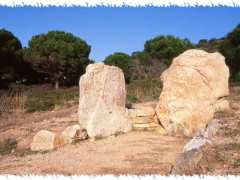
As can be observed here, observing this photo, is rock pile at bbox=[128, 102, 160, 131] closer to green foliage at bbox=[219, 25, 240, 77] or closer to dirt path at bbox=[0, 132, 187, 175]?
dirt path at bbox=[0, 132, 187, 175]

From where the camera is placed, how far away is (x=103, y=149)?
10.2m

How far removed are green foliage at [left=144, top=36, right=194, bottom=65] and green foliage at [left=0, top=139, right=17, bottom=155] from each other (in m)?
24.8

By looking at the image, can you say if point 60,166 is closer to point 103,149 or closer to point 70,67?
point 103,149

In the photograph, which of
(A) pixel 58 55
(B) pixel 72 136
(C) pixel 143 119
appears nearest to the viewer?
(B) pixel 72 136

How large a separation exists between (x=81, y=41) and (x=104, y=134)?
2670 centimetres

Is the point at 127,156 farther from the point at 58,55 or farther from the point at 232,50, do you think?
the point at 58,55

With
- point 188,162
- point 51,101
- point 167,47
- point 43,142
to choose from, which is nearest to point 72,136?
point 43,142

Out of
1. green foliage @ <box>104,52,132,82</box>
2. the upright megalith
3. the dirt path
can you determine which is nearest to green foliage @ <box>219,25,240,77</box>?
green foliage @ <box>104,52,132,82</box>

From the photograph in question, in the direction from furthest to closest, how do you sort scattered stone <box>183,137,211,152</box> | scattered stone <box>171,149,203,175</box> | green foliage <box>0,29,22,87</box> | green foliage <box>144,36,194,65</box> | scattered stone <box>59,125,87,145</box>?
green foliage <box>144,36,194,65</box> < green foliage <box>0,29,22,87</box> < scattered stone <box>59,125,87,145</box> < scattered stone <box>183,137,211,152</box> < scattered stone <box>171,149,203,175</box>

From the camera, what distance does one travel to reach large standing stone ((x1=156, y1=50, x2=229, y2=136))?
38.0ft

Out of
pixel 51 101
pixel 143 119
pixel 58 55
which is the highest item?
pixel 58 55

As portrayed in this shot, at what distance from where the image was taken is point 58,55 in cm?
3600

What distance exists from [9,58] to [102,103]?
82.2ft

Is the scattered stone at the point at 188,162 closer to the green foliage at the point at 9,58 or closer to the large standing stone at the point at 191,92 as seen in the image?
the large standing stone at the point at 191,92
